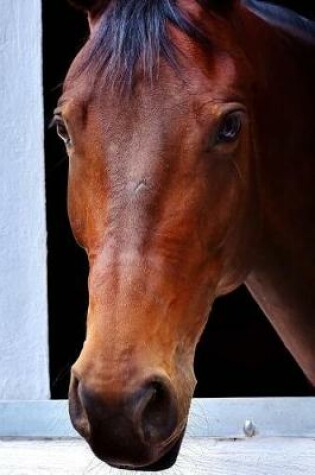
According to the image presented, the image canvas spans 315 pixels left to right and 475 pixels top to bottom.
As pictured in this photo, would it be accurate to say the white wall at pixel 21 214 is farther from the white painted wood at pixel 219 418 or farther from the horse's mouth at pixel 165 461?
the horse's mouth at pixel 165 461

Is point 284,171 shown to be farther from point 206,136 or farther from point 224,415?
point 224,415

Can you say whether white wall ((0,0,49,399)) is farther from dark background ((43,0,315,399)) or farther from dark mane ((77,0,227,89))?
dark mane ((77,0,227,89))

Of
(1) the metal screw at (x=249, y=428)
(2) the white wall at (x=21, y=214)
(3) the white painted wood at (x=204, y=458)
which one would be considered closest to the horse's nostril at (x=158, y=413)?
(3) the white painted wood at (x=204, y=458)

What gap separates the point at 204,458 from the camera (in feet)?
10.2

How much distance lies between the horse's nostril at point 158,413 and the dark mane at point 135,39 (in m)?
0.55

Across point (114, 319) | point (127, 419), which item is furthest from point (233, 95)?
point (127, 419)

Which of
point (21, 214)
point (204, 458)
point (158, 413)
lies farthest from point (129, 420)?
point (21, 214)

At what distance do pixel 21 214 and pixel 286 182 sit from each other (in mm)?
1418

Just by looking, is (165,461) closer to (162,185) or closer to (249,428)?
(162,185)

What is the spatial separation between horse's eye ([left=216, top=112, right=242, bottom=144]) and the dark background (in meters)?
1.21

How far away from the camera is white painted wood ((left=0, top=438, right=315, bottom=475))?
3.01 m

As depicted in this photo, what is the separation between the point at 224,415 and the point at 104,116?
1.68 meters

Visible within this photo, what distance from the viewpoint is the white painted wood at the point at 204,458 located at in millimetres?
3008

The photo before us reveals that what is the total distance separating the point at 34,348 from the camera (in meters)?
3.38
